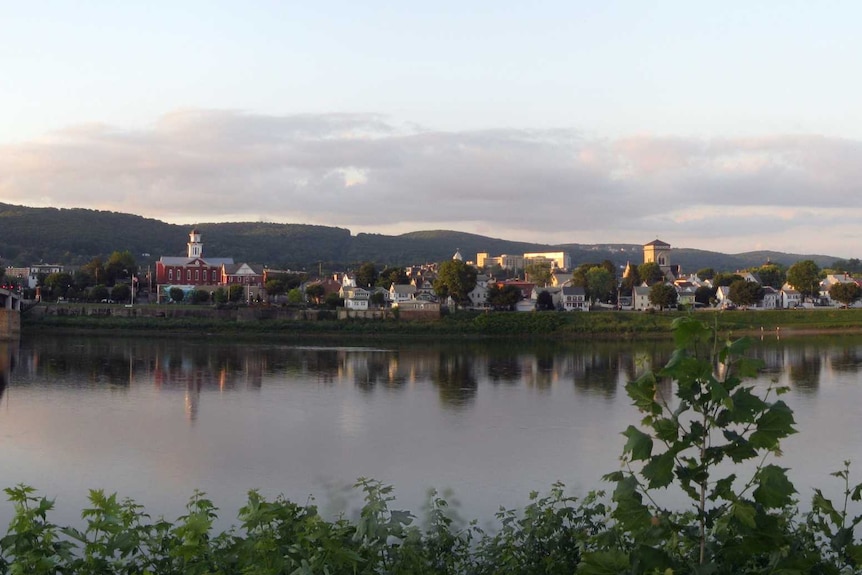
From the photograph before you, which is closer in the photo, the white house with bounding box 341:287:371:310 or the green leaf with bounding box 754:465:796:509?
the green leaf with bounding box 754:465:796:509

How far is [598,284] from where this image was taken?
125 feet

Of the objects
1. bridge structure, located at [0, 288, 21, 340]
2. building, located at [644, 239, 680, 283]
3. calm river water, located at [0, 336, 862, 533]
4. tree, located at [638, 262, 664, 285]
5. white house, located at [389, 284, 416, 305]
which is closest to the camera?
calm river water, located at [0, 336, 862, 533]

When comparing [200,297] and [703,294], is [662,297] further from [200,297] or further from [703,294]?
[200,297]

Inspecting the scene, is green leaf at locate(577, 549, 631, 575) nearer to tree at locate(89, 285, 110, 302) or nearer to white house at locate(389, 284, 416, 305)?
white house at locate(389, 284, 416, 305)

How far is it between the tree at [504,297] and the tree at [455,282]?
1.02 meters

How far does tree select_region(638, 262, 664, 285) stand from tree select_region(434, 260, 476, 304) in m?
14.1

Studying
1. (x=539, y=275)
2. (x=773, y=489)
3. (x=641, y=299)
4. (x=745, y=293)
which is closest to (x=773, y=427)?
(x=773, y=489)

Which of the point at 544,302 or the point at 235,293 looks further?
the point at 544,302

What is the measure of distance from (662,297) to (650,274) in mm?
11259

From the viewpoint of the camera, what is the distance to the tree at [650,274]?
44.9 metres

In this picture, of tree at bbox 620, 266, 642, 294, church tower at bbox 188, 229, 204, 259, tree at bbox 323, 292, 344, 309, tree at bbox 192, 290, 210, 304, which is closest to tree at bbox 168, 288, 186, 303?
tree at bbox 192, 290, 210, 304

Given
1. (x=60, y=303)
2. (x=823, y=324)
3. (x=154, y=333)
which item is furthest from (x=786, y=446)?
(x=60, y=303)

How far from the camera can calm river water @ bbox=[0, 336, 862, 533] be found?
7949 millimetres

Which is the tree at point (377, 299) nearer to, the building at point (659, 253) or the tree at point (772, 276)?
the tree at point (772, 276)
